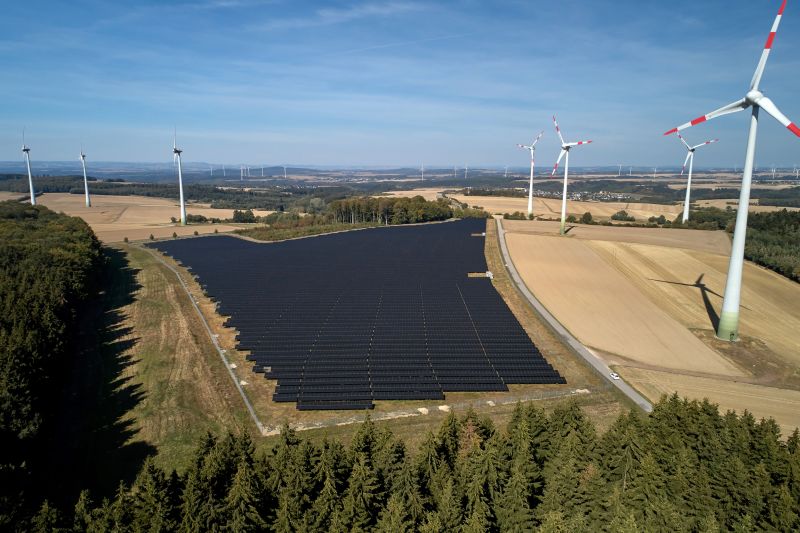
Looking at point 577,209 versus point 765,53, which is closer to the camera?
point 765,53

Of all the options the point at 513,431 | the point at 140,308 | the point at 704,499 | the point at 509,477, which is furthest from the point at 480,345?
the point at 140,308

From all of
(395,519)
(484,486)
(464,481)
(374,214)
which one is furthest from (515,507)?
(374,214)

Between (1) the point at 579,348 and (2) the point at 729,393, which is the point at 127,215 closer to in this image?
(1) the point at 579,348

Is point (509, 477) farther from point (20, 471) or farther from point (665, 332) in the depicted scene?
point (665, 332)

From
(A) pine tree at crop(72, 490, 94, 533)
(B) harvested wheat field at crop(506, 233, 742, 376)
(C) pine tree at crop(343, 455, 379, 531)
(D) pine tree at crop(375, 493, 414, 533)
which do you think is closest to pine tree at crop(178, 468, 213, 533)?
(A) pine tree at crop(72, 490, 94, 533)

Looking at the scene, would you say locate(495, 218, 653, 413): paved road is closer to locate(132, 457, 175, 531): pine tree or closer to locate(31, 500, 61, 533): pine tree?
locate(132, 457, 175, 531): pine tree

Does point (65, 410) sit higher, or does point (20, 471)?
point (20, 471)
